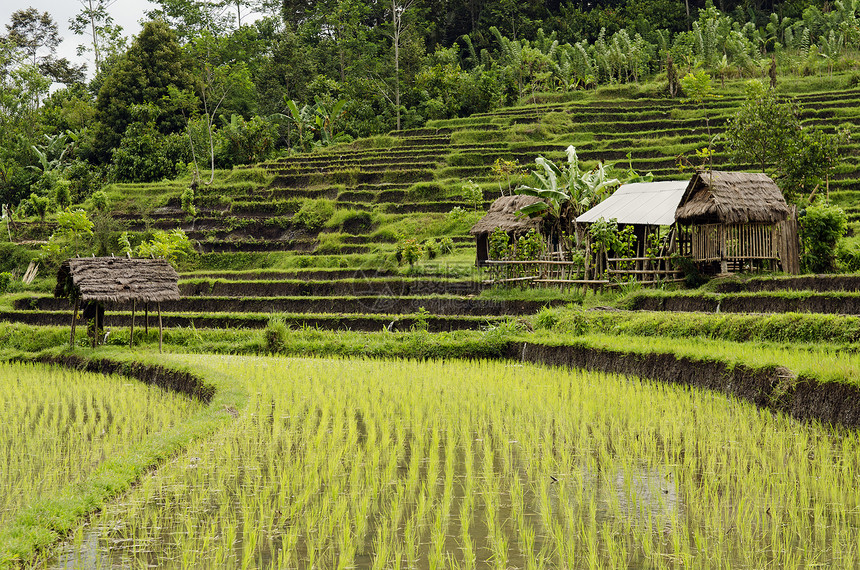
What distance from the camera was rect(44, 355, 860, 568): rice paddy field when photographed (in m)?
3.54

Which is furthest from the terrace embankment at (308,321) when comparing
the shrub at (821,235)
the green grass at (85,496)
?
the green grass at (85,496)

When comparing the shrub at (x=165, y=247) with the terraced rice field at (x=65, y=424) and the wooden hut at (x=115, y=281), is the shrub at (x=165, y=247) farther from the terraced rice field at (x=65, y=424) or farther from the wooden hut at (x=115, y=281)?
the terraced rice field at (x=65, y=424)

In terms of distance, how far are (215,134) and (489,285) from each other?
20.8m

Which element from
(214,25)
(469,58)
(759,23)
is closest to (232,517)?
(214,25)

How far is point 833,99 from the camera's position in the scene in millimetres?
28969

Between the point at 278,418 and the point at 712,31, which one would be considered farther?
the point at 712,31

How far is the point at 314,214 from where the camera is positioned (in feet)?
81.7

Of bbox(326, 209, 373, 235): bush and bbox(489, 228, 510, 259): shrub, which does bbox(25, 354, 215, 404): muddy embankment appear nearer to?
bbox(489, 228, 510, 259): shrub

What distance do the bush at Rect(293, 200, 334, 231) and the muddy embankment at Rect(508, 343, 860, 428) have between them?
14.9 meters

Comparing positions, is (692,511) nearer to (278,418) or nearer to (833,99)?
(278,418)

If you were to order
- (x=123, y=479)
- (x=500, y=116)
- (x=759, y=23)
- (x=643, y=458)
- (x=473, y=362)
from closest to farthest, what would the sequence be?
1. (x=123, y=479)
2. (x=643, y=458)
3. (x=473, y=362)
4. (x=500, y=116)
5. (x=759, y=23)

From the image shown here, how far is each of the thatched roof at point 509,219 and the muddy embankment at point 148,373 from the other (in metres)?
8.39

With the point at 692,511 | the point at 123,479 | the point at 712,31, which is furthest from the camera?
the point at 712,31

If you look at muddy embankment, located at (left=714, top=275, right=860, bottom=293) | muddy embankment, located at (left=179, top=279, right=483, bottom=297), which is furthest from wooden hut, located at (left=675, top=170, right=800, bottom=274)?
muddy embankment, located at (left=179, top=279, right=483, bottom=297)
